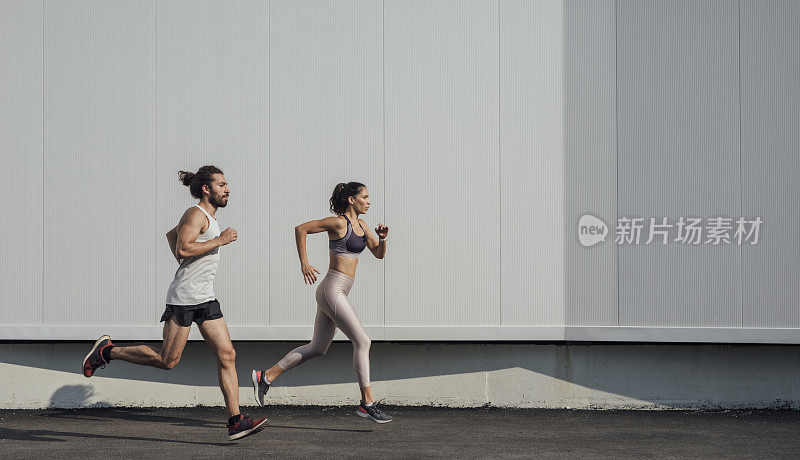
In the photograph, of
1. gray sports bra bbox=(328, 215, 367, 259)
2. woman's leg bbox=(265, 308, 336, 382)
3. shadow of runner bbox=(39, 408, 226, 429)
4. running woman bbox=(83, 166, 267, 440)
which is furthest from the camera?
shadow of runner bbox=(39, 408, 226, 429)

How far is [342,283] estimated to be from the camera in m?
7.24

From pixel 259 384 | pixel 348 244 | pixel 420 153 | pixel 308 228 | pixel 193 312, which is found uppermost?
pixel 420 153

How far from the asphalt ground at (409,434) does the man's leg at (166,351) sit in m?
0.64

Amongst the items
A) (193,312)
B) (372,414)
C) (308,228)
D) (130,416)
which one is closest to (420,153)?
(308,228)

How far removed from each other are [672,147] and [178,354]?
484 cm

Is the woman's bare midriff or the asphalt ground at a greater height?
the woman's bare midriff

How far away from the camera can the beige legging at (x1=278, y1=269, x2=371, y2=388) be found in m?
7.14

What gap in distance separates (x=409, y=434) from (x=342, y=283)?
1343 millimetres

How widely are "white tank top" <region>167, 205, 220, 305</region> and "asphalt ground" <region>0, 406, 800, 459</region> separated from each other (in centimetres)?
112

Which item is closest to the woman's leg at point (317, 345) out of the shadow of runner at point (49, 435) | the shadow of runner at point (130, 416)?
the shadow of runner at point (130, 416)

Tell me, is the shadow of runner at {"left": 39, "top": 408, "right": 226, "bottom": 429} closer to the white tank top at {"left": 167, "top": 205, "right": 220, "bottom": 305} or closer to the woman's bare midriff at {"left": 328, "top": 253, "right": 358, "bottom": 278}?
the white tank top at {"left": 167, "top": 205, "right": 220, "bottom": 305}

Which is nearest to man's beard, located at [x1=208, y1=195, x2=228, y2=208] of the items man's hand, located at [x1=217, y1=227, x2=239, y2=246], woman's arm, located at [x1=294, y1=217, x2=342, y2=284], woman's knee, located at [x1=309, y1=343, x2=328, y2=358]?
man's hand, located at [x1=217, y1=227, x2=239, y2=246]

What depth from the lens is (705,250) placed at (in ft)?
26.9

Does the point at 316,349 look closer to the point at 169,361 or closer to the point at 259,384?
the point at 259,384
